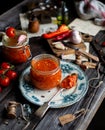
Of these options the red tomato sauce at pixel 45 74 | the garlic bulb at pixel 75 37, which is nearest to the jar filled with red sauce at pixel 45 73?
the red tomato sauce at pixel 45 74

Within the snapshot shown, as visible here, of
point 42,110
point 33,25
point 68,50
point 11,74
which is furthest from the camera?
point 33,25

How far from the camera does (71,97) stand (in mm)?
794

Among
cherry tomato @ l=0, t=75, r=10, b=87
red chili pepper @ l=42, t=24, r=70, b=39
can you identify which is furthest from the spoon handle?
red chili pepper @ l=42, t=24, r=70, b=39

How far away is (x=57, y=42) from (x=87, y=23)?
0.79ft

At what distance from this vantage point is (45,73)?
788 mm

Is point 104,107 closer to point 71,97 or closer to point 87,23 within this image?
point 87,23

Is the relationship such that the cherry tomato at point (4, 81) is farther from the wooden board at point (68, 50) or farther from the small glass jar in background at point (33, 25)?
the small glass jar in background at point (33, 25)

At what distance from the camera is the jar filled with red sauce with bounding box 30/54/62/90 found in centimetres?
79

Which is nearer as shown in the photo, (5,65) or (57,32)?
(5,65)

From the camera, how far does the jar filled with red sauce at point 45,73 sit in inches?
31.2

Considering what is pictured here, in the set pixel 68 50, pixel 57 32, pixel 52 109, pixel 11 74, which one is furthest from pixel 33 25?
pixel 52 109

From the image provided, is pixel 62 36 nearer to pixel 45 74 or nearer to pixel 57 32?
pixel 57 32

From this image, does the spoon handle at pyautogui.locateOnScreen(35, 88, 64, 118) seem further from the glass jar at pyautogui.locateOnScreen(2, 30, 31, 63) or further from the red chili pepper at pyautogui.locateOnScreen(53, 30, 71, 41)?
the red chili pepper at pyautogui.locateOnScreen(53, 30, 71, 41)

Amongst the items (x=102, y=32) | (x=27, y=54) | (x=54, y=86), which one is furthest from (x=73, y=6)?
(x=54, y=86)
